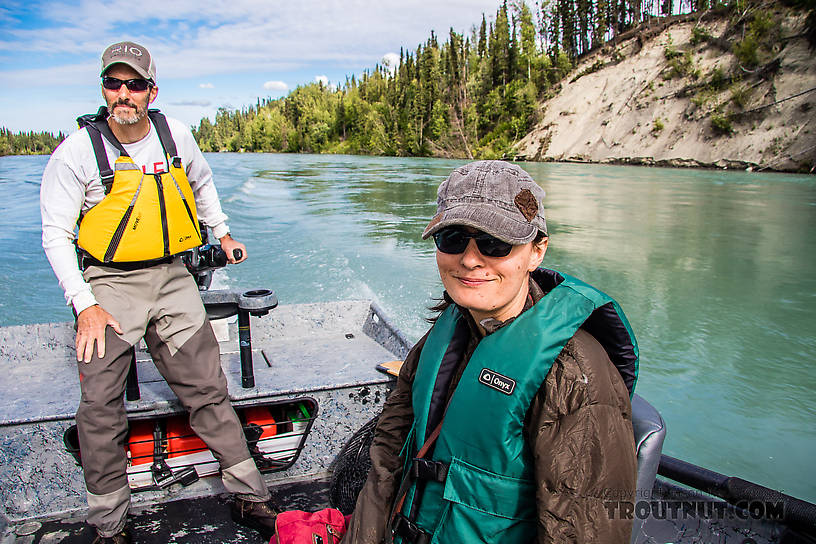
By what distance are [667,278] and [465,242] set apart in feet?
27.2

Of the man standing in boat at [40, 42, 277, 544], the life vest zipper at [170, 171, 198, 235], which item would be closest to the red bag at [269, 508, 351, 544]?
the man standing in boat at [40, 42, 277, 544]

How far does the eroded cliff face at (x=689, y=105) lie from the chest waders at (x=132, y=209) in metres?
28.8

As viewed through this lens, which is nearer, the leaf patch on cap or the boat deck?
the leaf patch on cap

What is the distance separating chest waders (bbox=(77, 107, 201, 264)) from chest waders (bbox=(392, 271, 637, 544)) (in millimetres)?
1495

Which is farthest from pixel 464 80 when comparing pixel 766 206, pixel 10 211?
pixel 10 211

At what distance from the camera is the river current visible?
15.1ft

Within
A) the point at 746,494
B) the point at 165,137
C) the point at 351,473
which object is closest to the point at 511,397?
the point at 746,494

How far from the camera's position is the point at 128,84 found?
208 cm

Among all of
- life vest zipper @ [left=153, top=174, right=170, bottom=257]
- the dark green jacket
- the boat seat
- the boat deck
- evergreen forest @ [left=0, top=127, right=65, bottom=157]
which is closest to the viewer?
the dark green jacket

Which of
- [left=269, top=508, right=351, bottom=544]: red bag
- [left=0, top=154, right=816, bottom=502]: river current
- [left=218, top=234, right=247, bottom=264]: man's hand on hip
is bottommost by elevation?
[left=0, top=154, right=816, bottom=502]: river current

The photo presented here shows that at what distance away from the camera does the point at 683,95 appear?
34.8 m

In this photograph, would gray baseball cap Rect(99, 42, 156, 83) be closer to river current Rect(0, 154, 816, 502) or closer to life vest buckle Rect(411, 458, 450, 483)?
life vest buckle Rect(411, 458, 450, 483)

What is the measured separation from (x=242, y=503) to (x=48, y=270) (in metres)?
7.43

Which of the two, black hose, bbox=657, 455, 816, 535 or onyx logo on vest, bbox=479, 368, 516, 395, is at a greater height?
onyx logo on vest, bbox=479, 368, 516, 395
